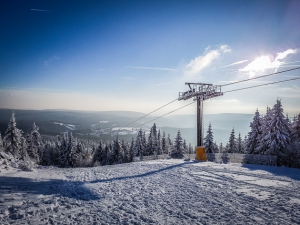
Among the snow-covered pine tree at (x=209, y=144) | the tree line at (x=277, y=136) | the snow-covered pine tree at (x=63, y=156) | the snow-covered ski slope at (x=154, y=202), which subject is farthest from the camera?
the snow-covered pine tree at (x=63, y=156)

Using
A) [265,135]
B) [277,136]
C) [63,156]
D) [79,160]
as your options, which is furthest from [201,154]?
→ [63,156]

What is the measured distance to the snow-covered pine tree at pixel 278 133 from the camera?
2517 cm

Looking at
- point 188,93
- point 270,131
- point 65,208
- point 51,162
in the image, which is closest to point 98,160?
point 51,162

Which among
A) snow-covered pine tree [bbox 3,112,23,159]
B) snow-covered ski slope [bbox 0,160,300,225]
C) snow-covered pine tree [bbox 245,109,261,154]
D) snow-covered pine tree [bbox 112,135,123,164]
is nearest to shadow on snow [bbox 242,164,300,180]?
snow-covered ski slope [bbox 0,160,300,225]

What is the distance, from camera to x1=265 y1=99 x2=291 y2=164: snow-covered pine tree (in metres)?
25.2

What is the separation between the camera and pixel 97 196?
7.84 m

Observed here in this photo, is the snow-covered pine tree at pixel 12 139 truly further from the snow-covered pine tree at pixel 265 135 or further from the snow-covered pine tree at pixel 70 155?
the snow-covered pine tree at pixel 265 135

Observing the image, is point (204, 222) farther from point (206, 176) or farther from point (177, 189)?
point (206, 176)

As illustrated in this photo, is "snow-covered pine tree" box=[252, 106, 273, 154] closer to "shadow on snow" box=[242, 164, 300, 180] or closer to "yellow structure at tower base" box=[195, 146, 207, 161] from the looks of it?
"shadow on snow" box=[242, 164, 300, 180]

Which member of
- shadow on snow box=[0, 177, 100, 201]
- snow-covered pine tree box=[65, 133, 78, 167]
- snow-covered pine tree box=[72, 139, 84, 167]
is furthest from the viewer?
snow-covered pine tree box=[72, 139, 84, 167]

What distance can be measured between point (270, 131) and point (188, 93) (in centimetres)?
1682

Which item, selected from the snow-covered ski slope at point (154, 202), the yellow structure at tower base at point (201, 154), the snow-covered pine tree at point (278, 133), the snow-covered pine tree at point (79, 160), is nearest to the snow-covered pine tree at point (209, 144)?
the snow-covered pine tree at point (278, 133)

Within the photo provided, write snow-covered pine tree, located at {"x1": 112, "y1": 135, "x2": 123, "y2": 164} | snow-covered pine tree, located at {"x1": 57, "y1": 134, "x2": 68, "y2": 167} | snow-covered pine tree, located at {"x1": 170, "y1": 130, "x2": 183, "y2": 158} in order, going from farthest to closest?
snow-covered pine tree, located at {"x1": 112, "y1": 135, "x2": 123, "y2": 164}, snow-covered pine tree, located at {"x1": 57, "y1": 134, "x2": 68, "y2": 167}, snow-covered pine tree, located at {"x1": 170, "y1": 130, "x2": 183, "y2": 158}

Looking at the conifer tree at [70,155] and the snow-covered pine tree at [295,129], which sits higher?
the snow-covered pine tree at [295,129]
